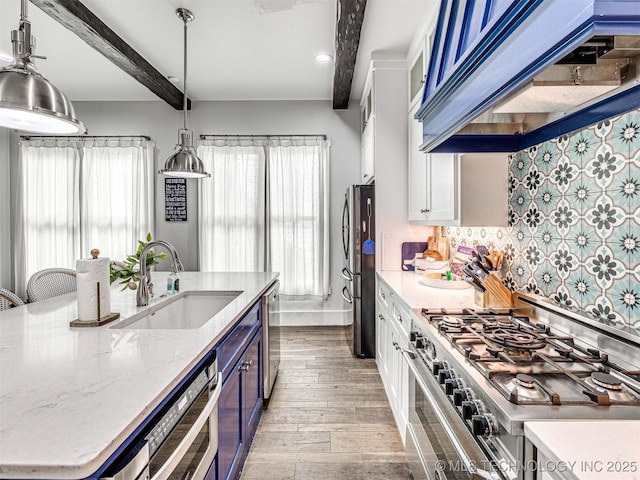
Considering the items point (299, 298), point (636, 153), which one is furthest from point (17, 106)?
point (299, 298)

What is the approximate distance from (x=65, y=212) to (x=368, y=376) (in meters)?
A: 4.19

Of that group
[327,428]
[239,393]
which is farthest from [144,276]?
[327,428]

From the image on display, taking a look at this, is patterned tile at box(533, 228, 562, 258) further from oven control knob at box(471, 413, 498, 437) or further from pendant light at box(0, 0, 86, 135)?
pendant light at box(0, 0, 86, 135)

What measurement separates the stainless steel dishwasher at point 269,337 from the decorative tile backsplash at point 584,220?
60.7 inches

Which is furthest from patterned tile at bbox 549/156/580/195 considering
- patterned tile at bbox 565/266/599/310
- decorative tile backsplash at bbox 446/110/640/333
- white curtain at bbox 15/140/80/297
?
white curtain at bbox 15/140/80/297

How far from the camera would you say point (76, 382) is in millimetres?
944

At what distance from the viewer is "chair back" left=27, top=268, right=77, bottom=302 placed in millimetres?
2387

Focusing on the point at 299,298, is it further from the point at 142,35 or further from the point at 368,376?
the point at 142,35

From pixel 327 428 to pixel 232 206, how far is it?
299 cm

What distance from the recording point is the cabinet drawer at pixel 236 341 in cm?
148

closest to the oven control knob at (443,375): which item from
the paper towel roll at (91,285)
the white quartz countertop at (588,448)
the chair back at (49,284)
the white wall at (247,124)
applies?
the white quartz countertop at (588,448)

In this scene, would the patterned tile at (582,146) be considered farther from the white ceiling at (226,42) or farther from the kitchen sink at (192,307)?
the kitchen sink at (192,307)

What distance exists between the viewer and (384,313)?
110 inches

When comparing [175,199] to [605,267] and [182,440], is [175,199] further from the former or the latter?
[605,267]
